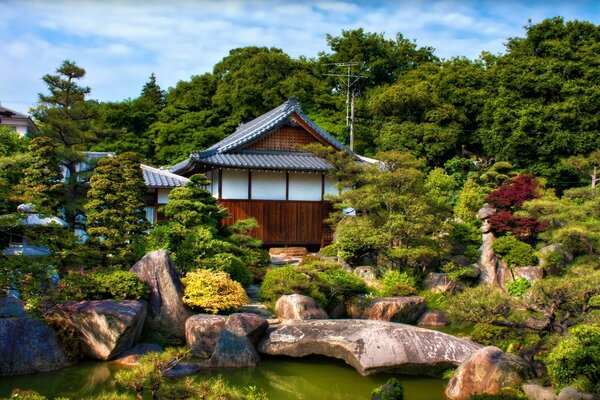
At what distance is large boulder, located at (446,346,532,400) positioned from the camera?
28.1 feet

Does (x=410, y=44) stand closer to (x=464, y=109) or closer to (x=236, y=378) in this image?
(x=464, y=109)

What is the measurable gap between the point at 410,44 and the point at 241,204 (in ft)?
85.1

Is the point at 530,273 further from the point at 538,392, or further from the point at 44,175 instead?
the point at 44,175

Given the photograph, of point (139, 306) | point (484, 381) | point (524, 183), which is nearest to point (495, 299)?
point (484, 381)

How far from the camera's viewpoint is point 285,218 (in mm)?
20594

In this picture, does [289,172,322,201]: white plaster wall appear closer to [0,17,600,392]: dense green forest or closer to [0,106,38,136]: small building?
[0,17,600,392]: dense green forest

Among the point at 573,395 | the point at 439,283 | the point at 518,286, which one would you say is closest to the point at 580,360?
the point at 573,395

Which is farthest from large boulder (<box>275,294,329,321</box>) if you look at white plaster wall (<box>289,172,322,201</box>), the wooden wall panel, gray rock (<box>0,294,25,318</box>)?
white plaster wall (<box>289,172,322,201</box>)

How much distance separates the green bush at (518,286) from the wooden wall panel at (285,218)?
24.3ft

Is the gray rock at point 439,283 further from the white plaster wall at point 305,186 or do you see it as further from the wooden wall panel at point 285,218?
the white plaster wall at point 305,186

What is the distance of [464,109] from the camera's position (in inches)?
1227

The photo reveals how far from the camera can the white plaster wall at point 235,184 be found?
1995 centimetres

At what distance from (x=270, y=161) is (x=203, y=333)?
1023cm

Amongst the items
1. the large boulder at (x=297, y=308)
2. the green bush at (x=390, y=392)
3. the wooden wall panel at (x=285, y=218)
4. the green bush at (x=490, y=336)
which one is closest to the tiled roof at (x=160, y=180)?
the wooden wall panel at (x=285, y=218)
